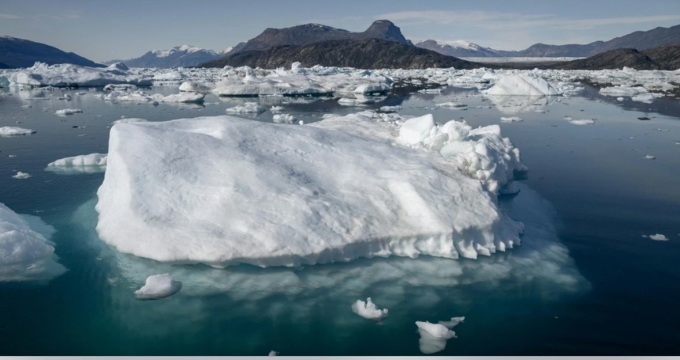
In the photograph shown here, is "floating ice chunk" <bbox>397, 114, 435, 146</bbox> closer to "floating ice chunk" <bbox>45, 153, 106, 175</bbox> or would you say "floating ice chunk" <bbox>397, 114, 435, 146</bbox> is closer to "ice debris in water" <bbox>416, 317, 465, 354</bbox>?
"ice debris in water" <bbox>416, 317, 465, 354</bbox>

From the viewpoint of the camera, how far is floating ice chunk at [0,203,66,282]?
5.73 m

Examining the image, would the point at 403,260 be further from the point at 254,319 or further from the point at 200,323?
the point at 200,323

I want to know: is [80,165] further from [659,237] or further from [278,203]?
[659,237]

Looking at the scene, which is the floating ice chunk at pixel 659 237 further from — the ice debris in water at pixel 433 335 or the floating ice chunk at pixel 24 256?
the floating ice chunk at pixel 24 256

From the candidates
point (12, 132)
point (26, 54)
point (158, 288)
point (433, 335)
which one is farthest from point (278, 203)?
point (26, 54)

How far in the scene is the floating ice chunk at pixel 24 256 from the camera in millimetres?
5730

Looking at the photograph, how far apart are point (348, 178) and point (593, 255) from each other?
404 centimetres

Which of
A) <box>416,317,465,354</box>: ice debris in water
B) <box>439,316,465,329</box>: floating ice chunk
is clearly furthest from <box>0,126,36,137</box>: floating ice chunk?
<box>439,316,465,329</box>: floating ice chunk

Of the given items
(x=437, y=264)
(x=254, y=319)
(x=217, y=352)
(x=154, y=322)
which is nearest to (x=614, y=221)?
(x=437, y=264)

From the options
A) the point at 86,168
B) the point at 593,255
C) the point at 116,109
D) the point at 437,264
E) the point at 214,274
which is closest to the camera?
the point at 214,274

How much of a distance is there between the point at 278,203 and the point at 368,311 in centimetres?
230

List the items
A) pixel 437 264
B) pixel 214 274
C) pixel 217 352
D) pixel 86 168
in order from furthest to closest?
pixel 86 168, pixel 437 264, pixel 214 274, pixel 217 352

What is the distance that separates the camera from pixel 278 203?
6547 millimetres

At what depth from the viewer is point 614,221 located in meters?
8.10
